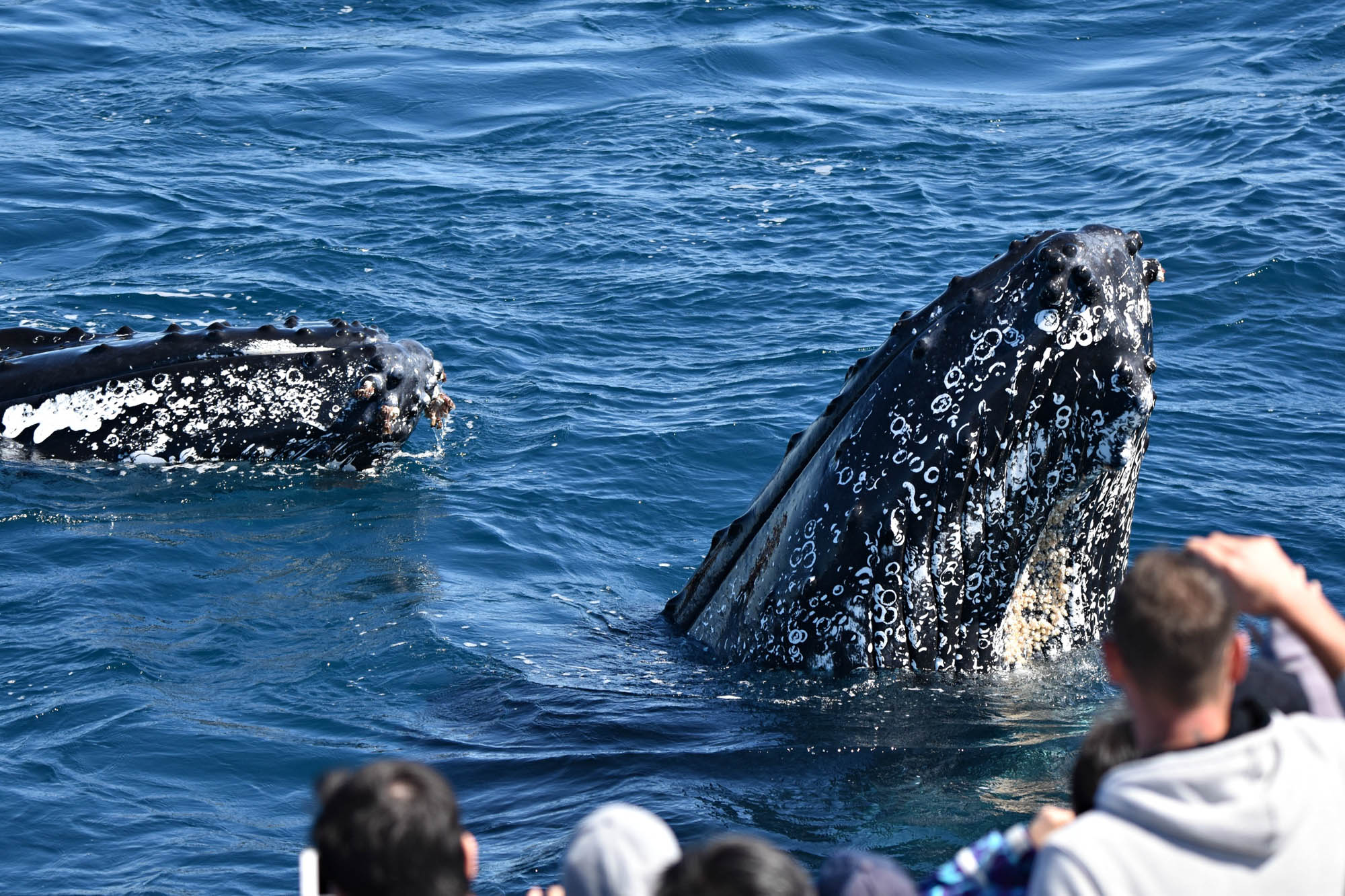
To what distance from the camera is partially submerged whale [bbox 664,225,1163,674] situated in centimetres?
544

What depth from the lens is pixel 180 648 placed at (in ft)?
25.8

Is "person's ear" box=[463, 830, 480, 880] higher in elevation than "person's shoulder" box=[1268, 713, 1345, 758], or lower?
lower

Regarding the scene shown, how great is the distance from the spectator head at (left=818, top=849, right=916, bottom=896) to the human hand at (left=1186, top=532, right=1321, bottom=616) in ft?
2.84

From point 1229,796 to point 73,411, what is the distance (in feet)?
28.0

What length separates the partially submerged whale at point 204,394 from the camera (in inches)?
377

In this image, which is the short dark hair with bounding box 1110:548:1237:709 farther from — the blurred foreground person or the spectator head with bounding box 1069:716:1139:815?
the blurred foreground person

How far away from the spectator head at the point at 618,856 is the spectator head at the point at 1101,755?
0.87 m

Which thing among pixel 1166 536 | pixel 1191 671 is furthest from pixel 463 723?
pixel 1166 536

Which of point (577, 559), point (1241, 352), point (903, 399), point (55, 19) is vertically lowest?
point (577, 559)

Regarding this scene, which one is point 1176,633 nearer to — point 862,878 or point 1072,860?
point 1072,860

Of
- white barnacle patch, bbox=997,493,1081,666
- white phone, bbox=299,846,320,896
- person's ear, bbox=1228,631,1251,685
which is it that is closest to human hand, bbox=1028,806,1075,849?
person's ear, bbox=1228,631,1251,685

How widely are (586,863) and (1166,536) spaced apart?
768 centimetres

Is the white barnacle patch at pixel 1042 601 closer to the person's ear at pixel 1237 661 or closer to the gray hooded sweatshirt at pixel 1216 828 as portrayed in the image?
the person's ear at pixel 1237 661

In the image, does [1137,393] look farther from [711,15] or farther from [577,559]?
[711,15]
